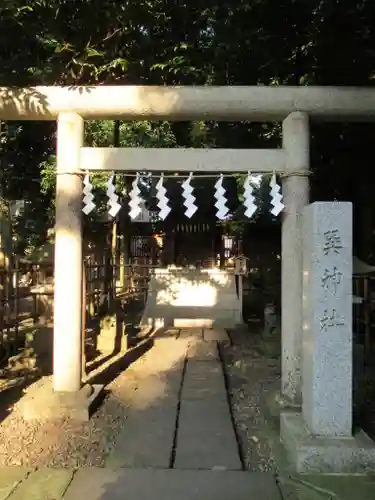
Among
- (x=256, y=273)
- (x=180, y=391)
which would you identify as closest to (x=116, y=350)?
(x=180, y=391)

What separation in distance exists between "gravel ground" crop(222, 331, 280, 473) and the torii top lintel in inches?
131

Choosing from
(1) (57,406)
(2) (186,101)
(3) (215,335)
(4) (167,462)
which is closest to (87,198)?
(2) (186,101)

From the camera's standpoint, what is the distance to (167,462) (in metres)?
4.27

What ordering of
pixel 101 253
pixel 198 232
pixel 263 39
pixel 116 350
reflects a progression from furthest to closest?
pixel 198 232, pixel 101 253, pixel 116 350, pixel 263 39

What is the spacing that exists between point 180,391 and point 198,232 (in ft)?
39.7

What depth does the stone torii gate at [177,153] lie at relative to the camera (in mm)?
5477

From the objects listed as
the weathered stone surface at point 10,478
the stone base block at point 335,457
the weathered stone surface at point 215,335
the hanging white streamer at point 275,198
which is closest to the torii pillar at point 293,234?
the hanging white streamer at point 275,198

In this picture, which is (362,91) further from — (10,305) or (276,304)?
(276,304)

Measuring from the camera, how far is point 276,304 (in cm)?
1181

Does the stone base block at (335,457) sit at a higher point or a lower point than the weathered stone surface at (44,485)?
higher

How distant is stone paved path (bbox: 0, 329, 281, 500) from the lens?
3.71 m

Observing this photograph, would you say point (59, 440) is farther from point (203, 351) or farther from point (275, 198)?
point (203, 351)

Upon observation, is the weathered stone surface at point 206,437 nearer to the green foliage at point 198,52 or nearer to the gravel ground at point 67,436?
the gravel ground at point 67,436

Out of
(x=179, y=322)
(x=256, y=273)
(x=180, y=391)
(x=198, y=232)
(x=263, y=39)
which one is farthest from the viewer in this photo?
(x=198, y=232)
